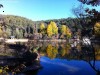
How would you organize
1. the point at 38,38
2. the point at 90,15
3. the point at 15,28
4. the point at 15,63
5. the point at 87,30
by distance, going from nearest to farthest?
1. the point at 90,15
2. the point at 87,30
3. the point at 15,63
4. the point at 38,38
5. the point at 15,28

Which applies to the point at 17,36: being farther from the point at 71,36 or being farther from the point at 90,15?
the point at 90,15

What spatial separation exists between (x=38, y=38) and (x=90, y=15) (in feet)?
273

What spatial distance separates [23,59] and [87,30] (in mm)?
15223

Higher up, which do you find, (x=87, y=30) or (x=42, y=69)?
(x=87, y=30)

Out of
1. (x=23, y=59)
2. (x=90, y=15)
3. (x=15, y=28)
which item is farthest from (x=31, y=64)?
(x=15, y=28)

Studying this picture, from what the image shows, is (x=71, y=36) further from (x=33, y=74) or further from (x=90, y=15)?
(x=90, y=15)

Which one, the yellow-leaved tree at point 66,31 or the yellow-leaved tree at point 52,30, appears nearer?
the yellow-leaved tree at point 66,31

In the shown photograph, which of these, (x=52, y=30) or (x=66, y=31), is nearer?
(x=66, y=31)

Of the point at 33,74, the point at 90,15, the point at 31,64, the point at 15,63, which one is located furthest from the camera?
the point at 31,64

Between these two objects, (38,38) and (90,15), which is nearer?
(90,15)

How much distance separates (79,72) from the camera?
26.8 meters

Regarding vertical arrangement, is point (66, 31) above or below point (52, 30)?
below

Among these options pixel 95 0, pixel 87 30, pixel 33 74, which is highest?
pixel 95 0

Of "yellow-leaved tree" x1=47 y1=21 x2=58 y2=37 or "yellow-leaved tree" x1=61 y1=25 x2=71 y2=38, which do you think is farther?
"yellow-leaved tree" x1=47 y1=21 x2=58 y2=37
